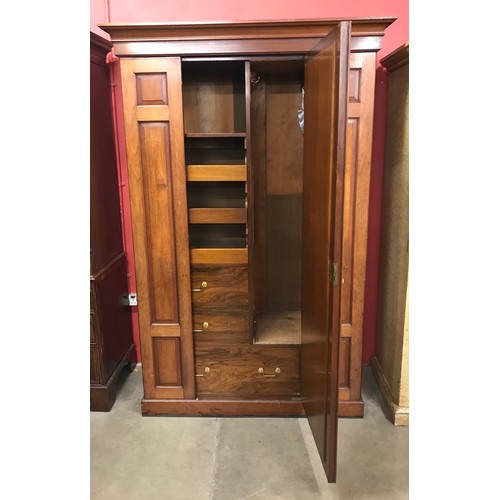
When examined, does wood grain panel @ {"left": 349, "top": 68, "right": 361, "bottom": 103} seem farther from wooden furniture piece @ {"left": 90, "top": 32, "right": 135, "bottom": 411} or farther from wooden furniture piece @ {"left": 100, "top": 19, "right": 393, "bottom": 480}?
wooden furniture piece @ {"left": 90, "top": 32, "right": 135, "bottom": 411}

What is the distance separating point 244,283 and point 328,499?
1095 millimetres

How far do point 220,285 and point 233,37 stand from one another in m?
1.26

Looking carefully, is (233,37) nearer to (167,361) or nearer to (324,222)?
(324,222)

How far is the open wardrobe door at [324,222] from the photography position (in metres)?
1.47

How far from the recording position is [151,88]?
201 cm

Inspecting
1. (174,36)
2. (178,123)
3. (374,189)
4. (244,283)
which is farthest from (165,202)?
(374,189)

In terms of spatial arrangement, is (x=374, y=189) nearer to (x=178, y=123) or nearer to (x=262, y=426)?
(x=178, y=123)

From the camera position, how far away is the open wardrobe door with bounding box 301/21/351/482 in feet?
4.83

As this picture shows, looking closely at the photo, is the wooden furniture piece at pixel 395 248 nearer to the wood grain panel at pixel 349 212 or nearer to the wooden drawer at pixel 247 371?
the wood grain panel at pixel 349 212

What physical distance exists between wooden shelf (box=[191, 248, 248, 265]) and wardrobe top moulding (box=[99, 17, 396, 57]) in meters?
0.99

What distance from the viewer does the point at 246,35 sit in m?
1.95

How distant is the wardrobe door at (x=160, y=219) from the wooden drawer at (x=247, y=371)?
88 mm

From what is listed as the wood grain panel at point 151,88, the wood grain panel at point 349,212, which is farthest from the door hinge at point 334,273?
the wood grain panel at point 151,88

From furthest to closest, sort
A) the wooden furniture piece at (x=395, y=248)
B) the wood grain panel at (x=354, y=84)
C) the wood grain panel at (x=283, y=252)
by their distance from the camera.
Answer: the wood grain panel at (x=283, y=252), the wooden furniture piece at (x=395, y=248), the wood grain panel at (x=354, y=84)
